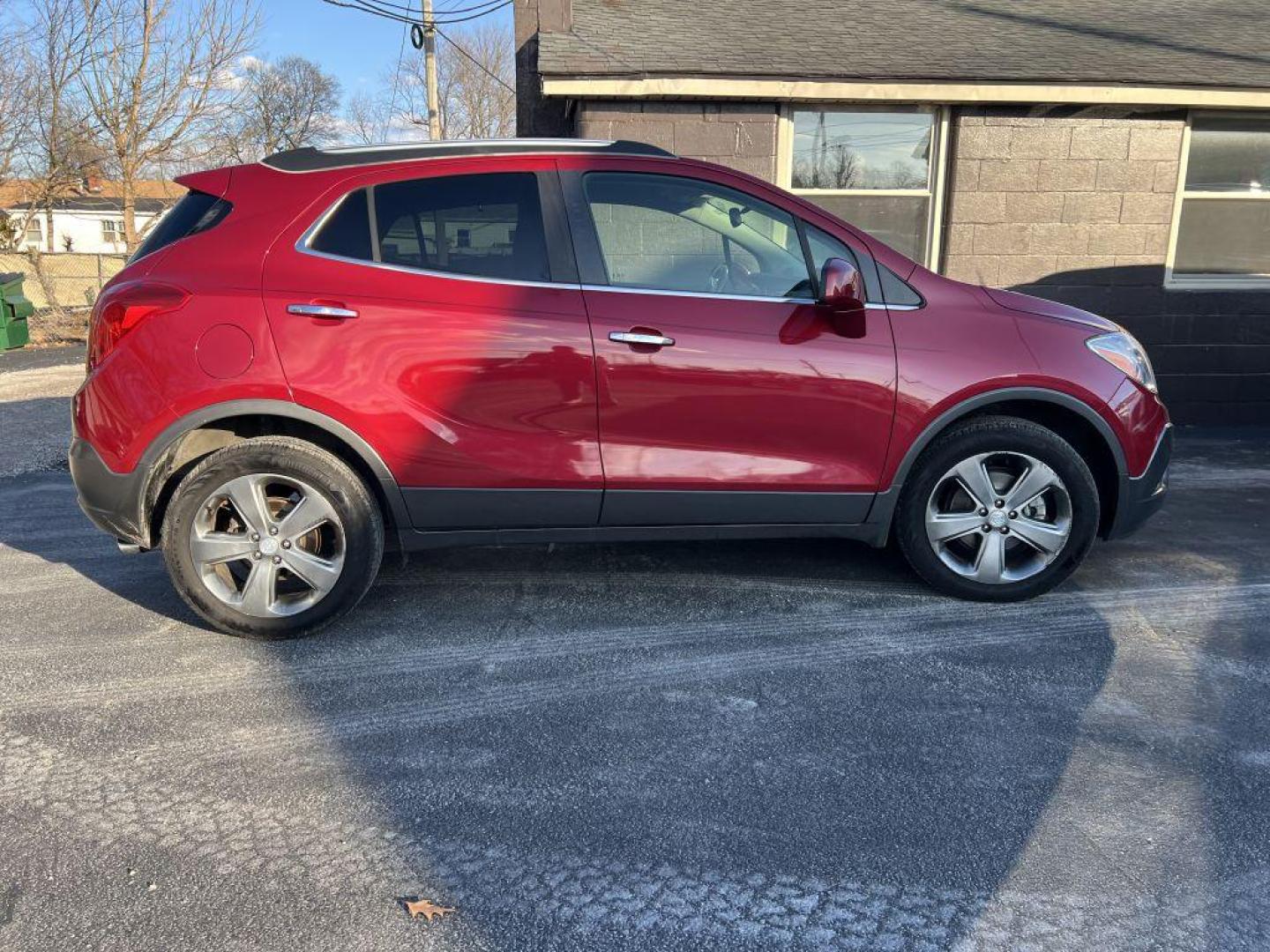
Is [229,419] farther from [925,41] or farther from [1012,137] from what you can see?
[925,41]

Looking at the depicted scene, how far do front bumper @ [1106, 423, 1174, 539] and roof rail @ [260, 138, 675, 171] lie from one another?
2.42 metres

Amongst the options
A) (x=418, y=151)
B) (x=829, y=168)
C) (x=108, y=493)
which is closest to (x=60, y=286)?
(x=829, y=168)

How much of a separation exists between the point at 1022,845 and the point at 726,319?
2.08 meters

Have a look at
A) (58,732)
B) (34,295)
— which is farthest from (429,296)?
(34,295)

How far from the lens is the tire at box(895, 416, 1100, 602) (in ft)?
12.8

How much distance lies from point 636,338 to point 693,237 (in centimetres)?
55

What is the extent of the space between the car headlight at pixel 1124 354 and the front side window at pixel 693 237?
1.28m

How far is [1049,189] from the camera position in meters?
7.79

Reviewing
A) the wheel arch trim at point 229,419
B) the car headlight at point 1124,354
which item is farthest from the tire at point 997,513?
the wheel arch trim at point 229,419

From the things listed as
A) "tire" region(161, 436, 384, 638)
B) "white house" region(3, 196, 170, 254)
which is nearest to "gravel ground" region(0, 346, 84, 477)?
"tire" region(161, 436, 384, 638)

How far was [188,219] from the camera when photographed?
365cm

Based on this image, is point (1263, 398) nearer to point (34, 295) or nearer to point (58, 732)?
point (58, 732)

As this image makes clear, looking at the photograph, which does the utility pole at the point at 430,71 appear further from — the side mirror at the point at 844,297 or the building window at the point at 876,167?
the side mirror at the point at 844,297

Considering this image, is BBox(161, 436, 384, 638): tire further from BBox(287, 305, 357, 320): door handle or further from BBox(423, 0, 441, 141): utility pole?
BBox(423, 0, 441, 141): utility pole
